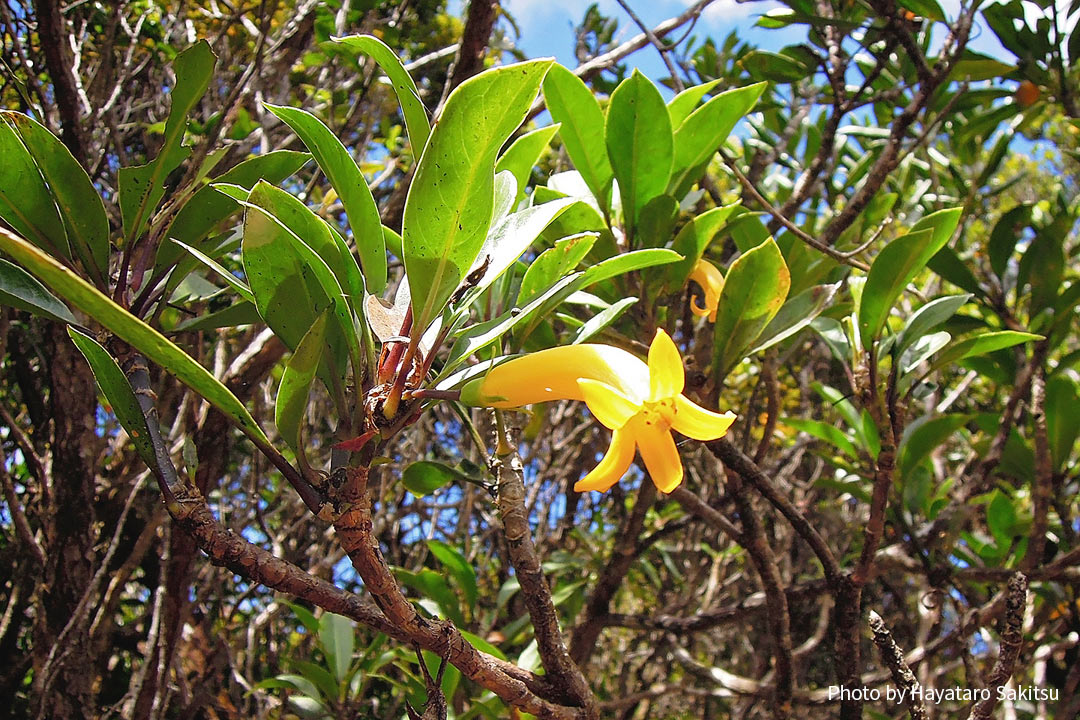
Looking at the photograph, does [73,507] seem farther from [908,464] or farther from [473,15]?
[908,464]

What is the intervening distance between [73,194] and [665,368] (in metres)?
0.70

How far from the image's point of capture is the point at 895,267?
3.79ft

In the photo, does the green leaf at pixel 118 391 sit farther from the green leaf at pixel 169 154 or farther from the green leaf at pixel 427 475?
the green leaf at pixel 427 475

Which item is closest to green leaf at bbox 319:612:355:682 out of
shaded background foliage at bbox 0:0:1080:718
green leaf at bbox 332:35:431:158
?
shaded background foliage at bbox 0:0:1080:718

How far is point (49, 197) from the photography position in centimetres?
86

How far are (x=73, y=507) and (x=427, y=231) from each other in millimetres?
1342

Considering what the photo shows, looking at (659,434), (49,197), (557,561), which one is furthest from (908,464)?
(49,197)

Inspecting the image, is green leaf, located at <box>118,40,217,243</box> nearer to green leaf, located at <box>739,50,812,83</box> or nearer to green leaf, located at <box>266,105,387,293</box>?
green leaf, located at <box>266,105,387,293</box>

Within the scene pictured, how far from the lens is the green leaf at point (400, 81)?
844 millimetres

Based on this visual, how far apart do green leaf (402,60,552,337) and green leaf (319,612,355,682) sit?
1.20m

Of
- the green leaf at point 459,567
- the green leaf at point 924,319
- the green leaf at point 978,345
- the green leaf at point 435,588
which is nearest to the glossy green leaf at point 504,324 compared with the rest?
the green leaf at point 924,319

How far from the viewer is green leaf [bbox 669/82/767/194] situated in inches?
48.7

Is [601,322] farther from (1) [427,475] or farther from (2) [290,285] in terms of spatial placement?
(1) [427,475]

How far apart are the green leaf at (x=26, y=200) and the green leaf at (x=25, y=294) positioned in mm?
51
